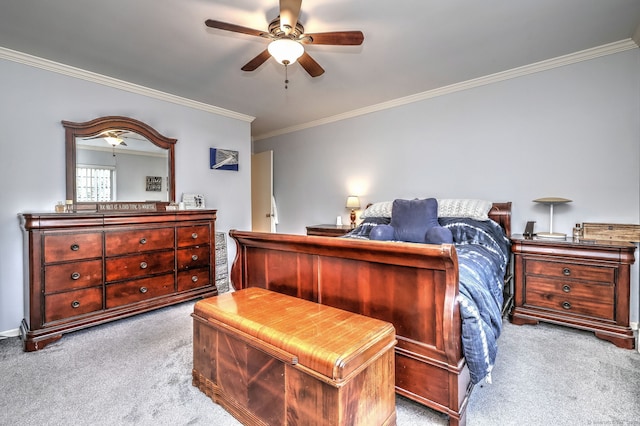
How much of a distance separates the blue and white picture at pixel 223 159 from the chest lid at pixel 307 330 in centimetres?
281

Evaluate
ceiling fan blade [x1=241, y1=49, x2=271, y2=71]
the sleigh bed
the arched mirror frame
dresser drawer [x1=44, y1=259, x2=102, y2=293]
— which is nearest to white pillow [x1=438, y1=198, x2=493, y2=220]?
the sleigh bed

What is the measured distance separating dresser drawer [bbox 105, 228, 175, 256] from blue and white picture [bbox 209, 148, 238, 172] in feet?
4.41

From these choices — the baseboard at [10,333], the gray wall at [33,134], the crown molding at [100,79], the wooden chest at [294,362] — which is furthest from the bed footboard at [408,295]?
the crown molding at [100,79]

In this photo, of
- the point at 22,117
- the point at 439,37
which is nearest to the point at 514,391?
the point at 439,37

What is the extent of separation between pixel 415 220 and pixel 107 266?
2.81 meters

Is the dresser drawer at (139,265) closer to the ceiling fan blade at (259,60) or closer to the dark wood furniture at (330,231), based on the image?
the dark wood furniture at (330,231)

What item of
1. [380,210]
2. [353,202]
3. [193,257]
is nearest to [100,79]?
[193,257]

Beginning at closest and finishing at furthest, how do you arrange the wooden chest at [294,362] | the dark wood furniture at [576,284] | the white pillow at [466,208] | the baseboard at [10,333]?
the wooden chest at [294,362] → the dark wood furniture at [576,284] → the baseboard at [10,333] → the white pillow at [466,208]

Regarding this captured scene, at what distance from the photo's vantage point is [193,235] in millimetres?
3301

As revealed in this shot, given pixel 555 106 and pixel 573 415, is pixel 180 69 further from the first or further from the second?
pixel 573 415

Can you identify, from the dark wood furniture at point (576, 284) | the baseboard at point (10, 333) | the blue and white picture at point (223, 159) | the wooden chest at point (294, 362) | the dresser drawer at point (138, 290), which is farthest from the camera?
the blue and white picture at point (223, 159)

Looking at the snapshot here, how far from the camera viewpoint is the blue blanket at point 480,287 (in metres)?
1.38

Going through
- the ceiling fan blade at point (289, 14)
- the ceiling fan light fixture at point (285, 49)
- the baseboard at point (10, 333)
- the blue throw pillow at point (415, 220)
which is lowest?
the baseboard at point (10, 333)

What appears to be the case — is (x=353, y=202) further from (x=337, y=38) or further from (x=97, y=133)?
(x=97, y=133)
